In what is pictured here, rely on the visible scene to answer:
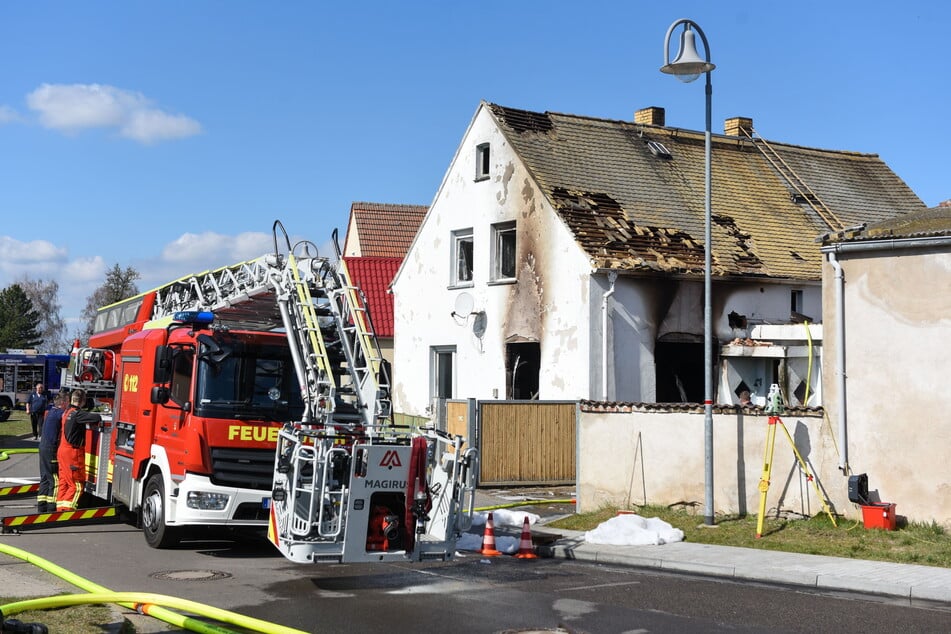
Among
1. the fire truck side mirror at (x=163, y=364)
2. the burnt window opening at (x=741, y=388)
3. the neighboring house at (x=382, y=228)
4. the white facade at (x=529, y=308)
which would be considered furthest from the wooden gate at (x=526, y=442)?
the neighboring house at (x=382, y=228)

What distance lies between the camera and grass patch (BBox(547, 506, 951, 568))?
42.9 ft

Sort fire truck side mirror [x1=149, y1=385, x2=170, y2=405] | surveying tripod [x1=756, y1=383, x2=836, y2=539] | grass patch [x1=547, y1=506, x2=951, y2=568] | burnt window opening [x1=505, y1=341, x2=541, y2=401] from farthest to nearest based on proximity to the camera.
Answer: burnt window opening [x1=505, y1=341, x2=541, y2=401], surveying tripod [x1=756, y1=383, x2=836, y2=539], fire truck side mirror [x1=149, y1=385, x2=170, y2=405], grass patch [x1=547, y1=506, x2=951, y2=568]

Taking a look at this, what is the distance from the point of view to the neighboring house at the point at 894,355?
1428 centimetres

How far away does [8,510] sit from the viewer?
17.2 m

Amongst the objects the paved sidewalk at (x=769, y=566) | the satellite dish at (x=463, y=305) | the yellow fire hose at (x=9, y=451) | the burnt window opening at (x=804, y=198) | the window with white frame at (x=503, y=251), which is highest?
the burnt window opening at (x=804, y=198)

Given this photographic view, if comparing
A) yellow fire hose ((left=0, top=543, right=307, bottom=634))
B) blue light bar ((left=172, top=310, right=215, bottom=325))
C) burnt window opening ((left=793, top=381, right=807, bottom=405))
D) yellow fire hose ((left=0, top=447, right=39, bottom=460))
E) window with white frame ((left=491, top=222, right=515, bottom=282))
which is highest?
window with white frame ((left=491, top=222, right=515, bottom=282))

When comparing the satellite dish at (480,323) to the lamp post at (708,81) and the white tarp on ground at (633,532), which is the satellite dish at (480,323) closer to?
the lamp post at (708,81)

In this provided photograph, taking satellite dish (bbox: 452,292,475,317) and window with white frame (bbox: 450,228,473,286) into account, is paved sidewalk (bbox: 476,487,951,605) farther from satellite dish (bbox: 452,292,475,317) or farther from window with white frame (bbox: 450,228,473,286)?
window with white frame (bbox: 450,228,473,286)

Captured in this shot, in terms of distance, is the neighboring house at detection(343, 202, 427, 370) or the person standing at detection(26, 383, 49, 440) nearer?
the person standing at detection(26, 383, 49, 440)

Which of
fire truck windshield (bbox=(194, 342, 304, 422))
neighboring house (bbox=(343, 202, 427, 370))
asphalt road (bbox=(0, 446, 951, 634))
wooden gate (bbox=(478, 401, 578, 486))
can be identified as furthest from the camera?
neighboring house (bbox=(343, 202, 427, 370))

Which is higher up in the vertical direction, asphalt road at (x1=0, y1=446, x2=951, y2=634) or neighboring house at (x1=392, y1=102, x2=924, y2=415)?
neighboring house at (x1=392, y1=102, x2=924, y2=415)

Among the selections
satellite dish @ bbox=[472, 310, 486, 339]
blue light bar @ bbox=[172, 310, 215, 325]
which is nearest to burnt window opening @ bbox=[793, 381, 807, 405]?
satellite dish @ bbox=[472, 310, 486, 339]

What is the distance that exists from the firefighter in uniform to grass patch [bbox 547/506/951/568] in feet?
23.7

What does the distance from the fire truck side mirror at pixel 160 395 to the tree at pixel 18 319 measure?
79.3 meters
